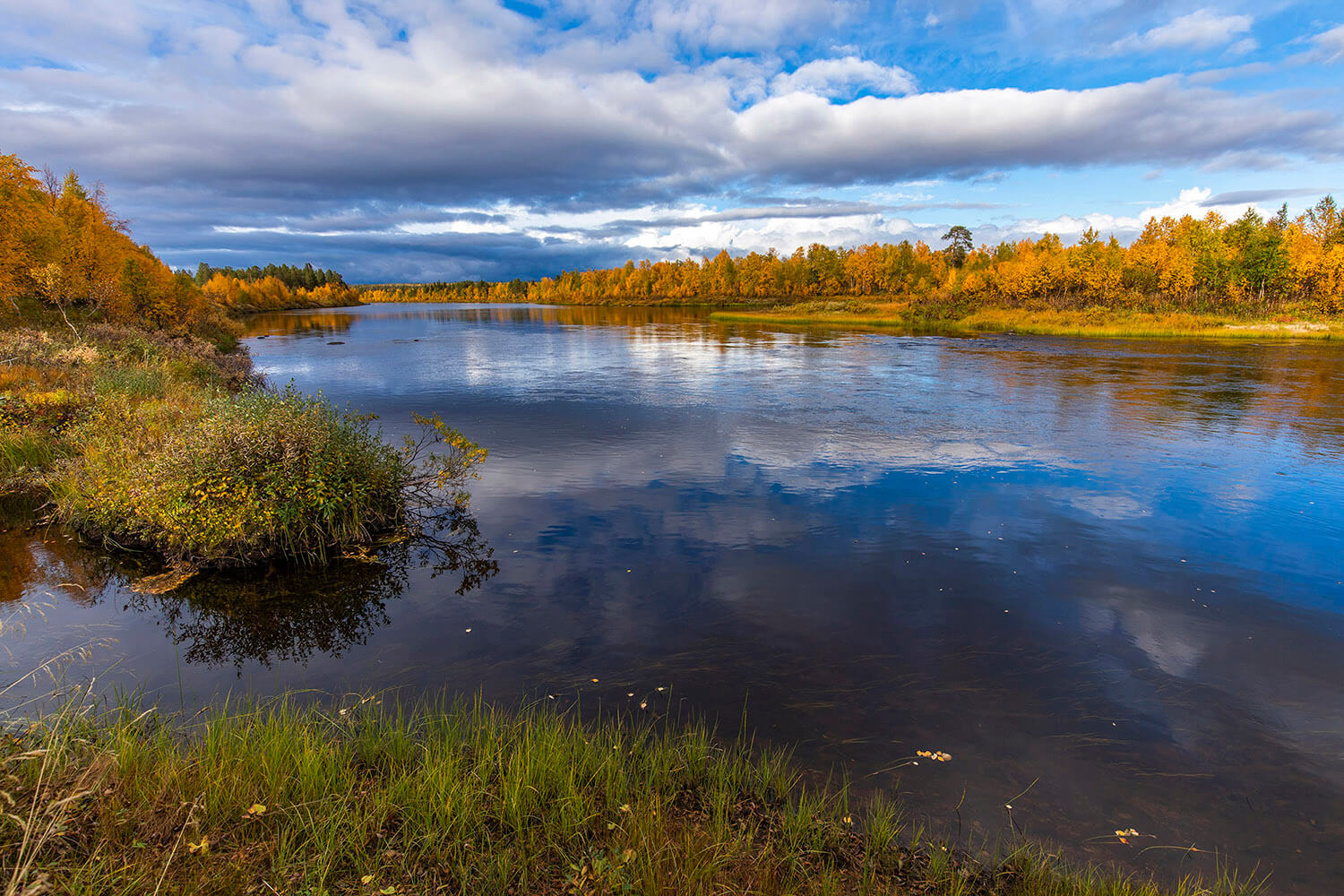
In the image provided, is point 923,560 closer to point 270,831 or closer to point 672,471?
point 672,471

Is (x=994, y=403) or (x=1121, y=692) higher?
(x=994, y=403)

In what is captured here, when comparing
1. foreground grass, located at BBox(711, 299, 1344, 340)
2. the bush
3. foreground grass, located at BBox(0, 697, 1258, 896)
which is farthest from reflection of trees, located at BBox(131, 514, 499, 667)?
foreground grass, located at BBox(711, 299, 1344, 340)

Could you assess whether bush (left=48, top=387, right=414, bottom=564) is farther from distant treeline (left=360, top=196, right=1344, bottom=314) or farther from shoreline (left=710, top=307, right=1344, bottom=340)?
distant treeline (left=360, top=196, right=1344, bottom=314)

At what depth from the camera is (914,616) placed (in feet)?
33.1

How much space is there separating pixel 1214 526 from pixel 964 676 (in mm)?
9573

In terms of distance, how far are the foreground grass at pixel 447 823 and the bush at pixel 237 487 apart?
535 centimetres

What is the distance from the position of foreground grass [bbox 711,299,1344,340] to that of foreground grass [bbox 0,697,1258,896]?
7198 cm

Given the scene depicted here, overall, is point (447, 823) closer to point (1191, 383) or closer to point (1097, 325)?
point (1191, 383)

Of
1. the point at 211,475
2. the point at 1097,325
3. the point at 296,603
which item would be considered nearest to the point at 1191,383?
the point at 1097,325

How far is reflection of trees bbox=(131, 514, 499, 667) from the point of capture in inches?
369

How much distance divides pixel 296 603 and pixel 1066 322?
79494 millimetres

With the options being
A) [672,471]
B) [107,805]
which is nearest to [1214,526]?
[672,471]

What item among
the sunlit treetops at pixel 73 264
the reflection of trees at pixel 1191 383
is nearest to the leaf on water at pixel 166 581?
the reflection of trees at pixel 1191 383

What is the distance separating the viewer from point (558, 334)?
76.2 meters
